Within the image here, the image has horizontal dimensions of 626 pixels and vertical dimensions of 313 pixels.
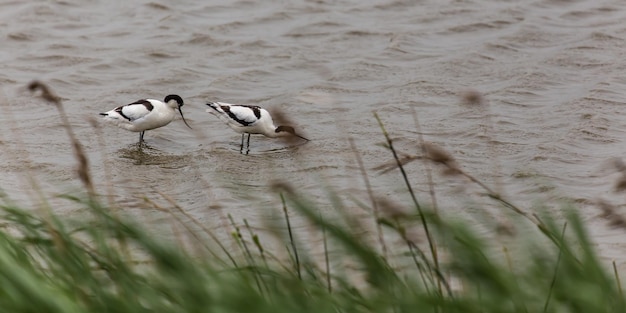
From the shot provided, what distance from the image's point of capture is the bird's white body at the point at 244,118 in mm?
10602

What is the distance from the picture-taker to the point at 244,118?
10609mm

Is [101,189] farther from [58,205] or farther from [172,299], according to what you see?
[172,299]

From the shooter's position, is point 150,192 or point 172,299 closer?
point 172,299

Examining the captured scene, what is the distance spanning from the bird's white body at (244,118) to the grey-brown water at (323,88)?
0.81 feet

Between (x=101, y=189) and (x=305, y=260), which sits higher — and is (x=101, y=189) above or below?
below

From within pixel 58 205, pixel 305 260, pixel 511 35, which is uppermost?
pixel 305 260

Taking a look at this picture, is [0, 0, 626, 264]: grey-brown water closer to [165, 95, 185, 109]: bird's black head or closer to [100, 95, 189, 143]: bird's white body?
[100, 95, 189, 143]: bird's white body

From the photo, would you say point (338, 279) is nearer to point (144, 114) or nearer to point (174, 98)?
point (144, 114)

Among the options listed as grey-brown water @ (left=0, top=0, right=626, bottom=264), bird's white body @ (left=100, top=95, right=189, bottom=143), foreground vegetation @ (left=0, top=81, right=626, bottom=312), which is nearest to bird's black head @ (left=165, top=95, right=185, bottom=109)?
bird's white body @ (left=100, top=95, right=189, bottom=143)

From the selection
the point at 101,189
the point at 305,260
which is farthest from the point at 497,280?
the point at 101,189

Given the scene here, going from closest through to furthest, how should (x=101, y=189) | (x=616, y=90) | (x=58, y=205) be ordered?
(x=58, y=205) → (x=101, y=189) → (x=616, y=90)

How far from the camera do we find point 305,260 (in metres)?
3.75

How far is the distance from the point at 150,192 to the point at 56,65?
14.5 feet

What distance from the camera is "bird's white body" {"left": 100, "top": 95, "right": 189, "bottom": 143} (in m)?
10.5
